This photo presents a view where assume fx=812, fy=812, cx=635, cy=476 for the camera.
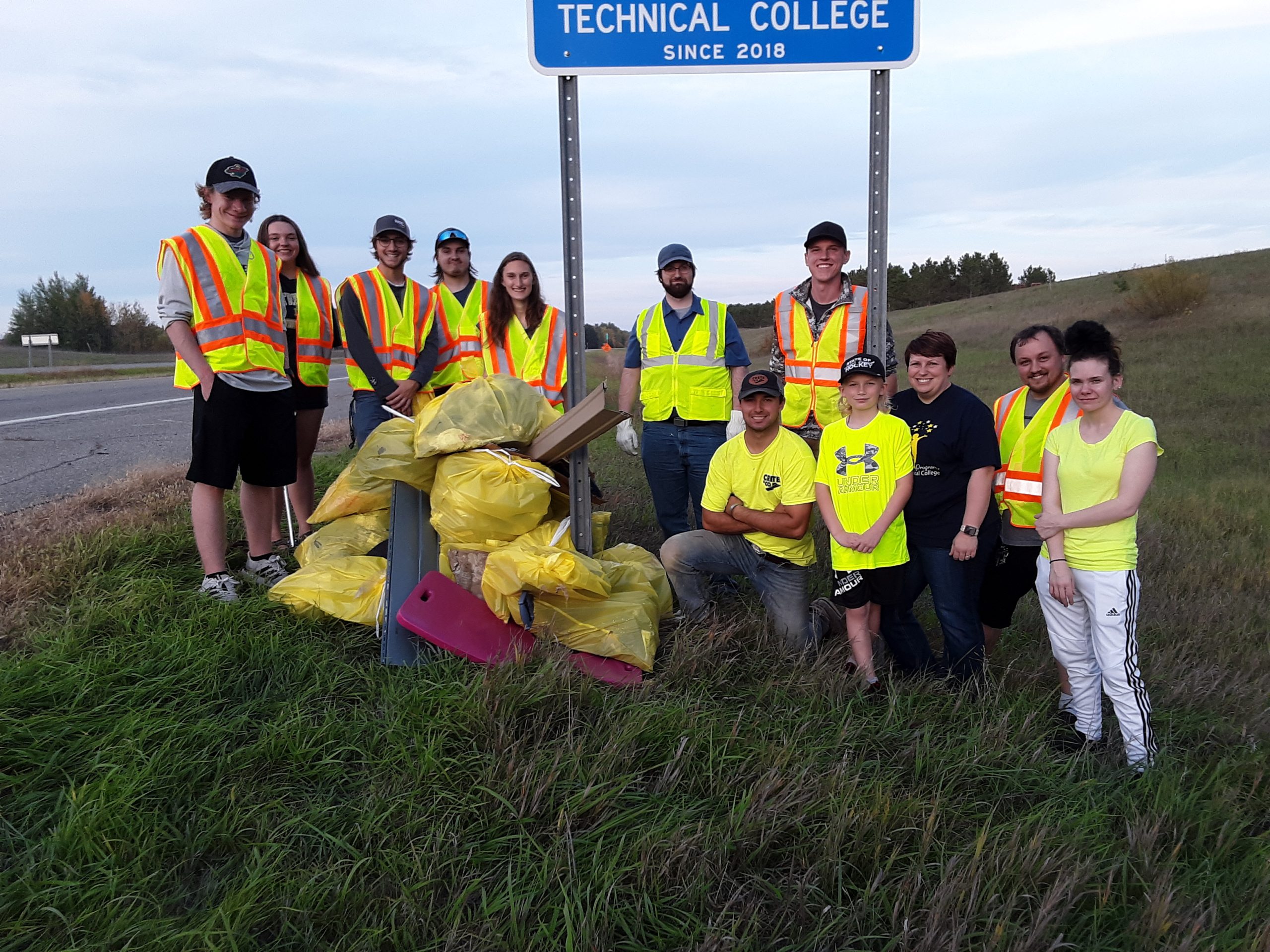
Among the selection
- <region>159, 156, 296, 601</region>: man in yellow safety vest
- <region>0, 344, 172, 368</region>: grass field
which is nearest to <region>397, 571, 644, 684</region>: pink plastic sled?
<region>159, 156, 296, 601</region>: man in yellow safety vest

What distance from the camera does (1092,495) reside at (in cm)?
287

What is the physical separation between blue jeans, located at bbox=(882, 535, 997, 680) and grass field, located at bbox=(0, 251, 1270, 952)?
0.61ft

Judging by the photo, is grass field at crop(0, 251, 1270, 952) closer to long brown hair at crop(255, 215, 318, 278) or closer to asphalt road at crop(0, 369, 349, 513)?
long brown hair at crop(255, 215, 318, 278)

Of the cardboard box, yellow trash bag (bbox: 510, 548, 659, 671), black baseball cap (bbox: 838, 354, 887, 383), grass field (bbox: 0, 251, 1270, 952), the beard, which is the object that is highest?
the beard

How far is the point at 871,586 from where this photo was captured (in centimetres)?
338

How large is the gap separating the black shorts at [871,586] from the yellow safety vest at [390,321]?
277 centimetres

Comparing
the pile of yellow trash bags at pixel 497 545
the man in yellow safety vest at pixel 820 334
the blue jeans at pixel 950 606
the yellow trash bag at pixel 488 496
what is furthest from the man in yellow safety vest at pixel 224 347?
the blue jeans at pixel 950 606

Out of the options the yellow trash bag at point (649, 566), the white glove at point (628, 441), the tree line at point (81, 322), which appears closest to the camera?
the yellow trash bag at point (649, 566)

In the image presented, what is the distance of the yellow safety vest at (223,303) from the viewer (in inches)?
143

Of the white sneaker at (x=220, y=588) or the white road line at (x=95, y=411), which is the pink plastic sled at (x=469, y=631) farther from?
the white road line at (x=95, y=411)

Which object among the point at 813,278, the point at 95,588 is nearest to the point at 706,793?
the point at 813,278

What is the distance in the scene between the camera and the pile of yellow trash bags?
318 centimetres

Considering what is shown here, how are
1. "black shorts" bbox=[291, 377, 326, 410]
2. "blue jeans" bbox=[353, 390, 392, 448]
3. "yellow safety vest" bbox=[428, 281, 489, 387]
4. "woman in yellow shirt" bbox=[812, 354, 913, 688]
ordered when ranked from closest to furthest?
1. "woman in yellow shirt" bbox=[812, 354, 913, 688]
2. "black shorts" bbox=[291, 377, 326, 410]
3. "blue jeans" bbox=[353, 390, 392, 448]
4. "yellow safety vest" bbox=[428, 281, 489, 387]

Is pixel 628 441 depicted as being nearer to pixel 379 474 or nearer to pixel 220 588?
pixel 379 474
